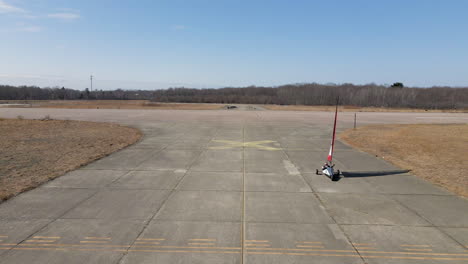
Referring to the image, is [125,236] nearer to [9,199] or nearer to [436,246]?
[9,199]

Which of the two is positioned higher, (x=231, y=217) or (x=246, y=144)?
(x=246, y=144)

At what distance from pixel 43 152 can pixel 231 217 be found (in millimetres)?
12209

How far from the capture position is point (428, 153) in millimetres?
14578

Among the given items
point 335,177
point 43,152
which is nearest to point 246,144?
point 335,177

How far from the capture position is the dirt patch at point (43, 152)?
32.1 ft

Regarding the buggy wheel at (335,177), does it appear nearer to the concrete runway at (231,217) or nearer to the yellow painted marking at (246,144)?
the concrete runway at (231,217)

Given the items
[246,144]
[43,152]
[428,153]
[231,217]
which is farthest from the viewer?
[246,144]

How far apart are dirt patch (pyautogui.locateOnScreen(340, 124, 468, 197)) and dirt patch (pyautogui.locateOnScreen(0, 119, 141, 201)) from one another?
14.5 metres

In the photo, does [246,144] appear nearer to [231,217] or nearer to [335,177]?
[335,177]

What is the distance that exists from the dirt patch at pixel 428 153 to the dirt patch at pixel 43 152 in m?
14.5

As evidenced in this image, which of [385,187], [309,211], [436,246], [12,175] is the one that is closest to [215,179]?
[309,211]

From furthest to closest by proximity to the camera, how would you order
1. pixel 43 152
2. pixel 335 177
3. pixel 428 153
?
pixel 428 153, pixel 43 152, pixel 335 177

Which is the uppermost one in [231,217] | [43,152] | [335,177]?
[335,177]

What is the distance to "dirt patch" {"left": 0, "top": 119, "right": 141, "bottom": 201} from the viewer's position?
385 inches
